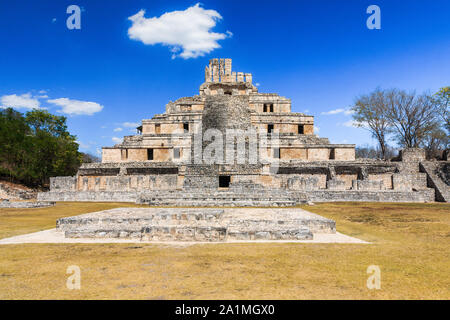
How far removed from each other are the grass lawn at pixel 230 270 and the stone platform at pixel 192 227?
681mm

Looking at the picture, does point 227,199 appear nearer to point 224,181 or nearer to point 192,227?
point 224,181

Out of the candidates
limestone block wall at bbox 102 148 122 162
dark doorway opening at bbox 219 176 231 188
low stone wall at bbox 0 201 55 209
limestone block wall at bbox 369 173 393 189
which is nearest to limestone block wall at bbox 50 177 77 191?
limestone block wall at bbox 102 148 122 162

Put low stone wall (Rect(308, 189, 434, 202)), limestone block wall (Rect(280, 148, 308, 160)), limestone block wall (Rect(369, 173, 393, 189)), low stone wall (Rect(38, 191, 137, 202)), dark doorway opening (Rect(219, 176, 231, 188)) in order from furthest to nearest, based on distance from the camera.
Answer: limestone block wall (Rect(280, 148, 308, 160))
dark doorway opening (Rect(219, 176, 231, 188))
limestone block wall (Rect(369, 173, 393, 189))
low stone wall (Rect(38, 191, 137, 202))
low stone wall (Rect(308, 189, 434, 202))

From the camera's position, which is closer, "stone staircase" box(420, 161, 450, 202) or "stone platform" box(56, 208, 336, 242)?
"stone platform" box(56, 208, 336, 242)

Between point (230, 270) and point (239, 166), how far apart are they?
1773cm

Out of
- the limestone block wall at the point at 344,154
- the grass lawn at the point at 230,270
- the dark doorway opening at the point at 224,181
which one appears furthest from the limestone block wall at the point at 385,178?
the grass lawn at the point at 230,270

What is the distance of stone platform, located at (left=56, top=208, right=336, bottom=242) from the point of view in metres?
7.35

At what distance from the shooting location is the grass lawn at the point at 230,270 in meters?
3.81

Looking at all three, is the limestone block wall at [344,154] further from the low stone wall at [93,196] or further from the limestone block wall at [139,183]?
the low stone wall at [93,196]

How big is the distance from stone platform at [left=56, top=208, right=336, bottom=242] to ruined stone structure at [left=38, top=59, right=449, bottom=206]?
7.62 meters

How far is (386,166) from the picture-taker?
23.4 metres

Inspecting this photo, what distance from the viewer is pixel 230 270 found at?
478 centimetres

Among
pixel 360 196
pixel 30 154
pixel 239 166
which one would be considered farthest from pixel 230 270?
pixel 30 154

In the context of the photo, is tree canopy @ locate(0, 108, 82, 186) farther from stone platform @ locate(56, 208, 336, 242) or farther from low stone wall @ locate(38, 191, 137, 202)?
stone platform @ locate(56, 208, 336, 242)
